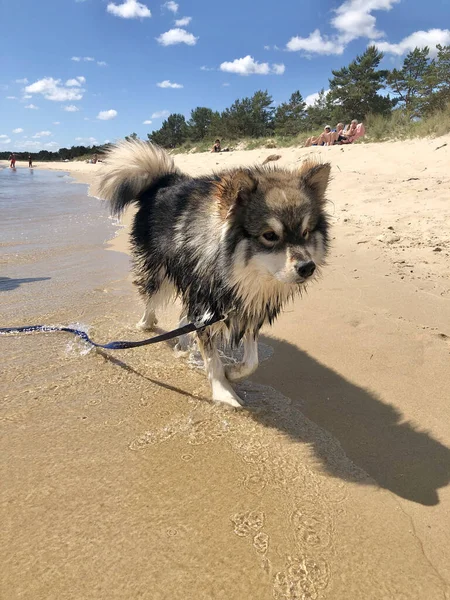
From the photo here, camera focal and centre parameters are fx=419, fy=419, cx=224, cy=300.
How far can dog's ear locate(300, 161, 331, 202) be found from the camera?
287cm

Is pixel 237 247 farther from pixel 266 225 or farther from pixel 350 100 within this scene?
pixel 350 100

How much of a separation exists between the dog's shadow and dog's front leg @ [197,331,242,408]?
0.68ft

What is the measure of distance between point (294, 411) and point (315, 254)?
1.08 meters

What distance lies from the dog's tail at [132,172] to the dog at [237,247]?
0.39 metres

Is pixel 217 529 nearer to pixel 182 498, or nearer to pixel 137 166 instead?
pixel 182 498

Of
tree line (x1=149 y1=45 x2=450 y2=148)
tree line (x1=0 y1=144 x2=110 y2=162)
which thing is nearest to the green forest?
tree line (x1=149 y1=45 x2=450 y2=148)

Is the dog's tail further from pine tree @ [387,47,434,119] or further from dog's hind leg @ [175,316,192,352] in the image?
pine tree @ [387,47,434,119]

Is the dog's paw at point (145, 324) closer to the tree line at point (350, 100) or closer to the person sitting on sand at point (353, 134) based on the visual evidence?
the person sitting on sand at point (353, 134)

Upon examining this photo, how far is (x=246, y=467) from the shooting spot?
2.25 metres

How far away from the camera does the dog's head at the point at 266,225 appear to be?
2.50m

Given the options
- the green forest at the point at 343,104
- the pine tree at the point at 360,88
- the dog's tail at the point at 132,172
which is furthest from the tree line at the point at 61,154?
the dog's tail at the point at 132,172

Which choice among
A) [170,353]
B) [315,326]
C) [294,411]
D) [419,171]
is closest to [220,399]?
[294,411]

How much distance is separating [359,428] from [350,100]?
3747 centimetres

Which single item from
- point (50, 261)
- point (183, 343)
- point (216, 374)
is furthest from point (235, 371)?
point (50, 261)
